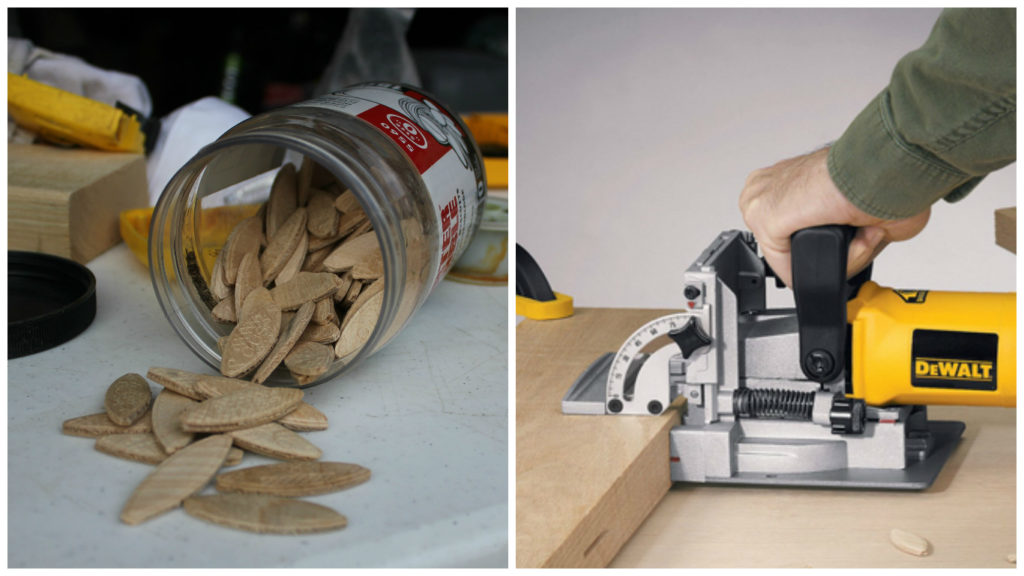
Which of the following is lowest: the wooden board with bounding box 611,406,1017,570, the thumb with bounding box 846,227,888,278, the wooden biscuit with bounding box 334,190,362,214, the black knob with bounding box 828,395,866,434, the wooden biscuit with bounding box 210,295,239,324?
the wooden board with bounding box 611,406,1017,570

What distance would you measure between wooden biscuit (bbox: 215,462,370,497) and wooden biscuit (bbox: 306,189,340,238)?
320mm

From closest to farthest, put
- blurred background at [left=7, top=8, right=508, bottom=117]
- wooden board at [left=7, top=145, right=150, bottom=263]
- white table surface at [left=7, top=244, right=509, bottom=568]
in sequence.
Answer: white table surface at [left=7, top=244, right=509, bottom=568]
wooden board at [left=7, top=145, right=150, bottom=263]
blurred background at [left=7, top=8, right=508, bottom=117]

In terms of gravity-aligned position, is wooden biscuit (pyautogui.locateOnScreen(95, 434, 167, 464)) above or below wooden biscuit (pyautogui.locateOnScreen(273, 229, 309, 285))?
below

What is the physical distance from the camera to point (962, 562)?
0.80 m

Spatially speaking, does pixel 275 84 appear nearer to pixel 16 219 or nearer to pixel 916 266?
pixel 16 219

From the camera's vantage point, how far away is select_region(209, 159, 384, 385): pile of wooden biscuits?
950 mm

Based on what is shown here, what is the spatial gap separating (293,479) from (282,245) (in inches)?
13.3

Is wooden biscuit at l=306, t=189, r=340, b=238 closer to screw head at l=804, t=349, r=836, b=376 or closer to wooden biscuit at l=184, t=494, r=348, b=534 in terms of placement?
wooden biscuit at l=184, t=494, r=348, b=534

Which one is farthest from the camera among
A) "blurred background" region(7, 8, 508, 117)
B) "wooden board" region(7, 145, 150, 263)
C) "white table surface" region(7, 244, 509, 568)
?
"blurred background" region(7, 8, 508, 117)

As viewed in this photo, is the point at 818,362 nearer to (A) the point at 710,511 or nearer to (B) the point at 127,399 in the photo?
(A) the point at 710,511

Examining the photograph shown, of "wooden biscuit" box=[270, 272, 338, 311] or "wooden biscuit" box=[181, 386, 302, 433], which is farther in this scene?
"wooden biscuit" box=[270, 272, 338, 311]

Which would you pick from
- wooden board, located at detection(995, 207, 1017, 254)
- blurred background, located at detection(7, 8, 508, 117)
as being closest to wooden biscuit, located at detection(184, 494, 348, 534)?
wooden board, located at detection(995, 207, 1017, 254)

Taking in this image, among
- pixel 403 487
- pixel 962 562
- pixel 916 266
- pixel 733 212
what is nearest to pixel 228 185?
pixel 403 487

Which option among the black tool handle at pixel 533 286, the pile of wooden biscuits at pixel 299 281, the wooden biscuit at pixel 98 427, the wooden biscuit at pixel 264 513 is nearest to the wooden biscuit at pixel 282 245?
the pile of wooden biscuits at pixel 299 281
